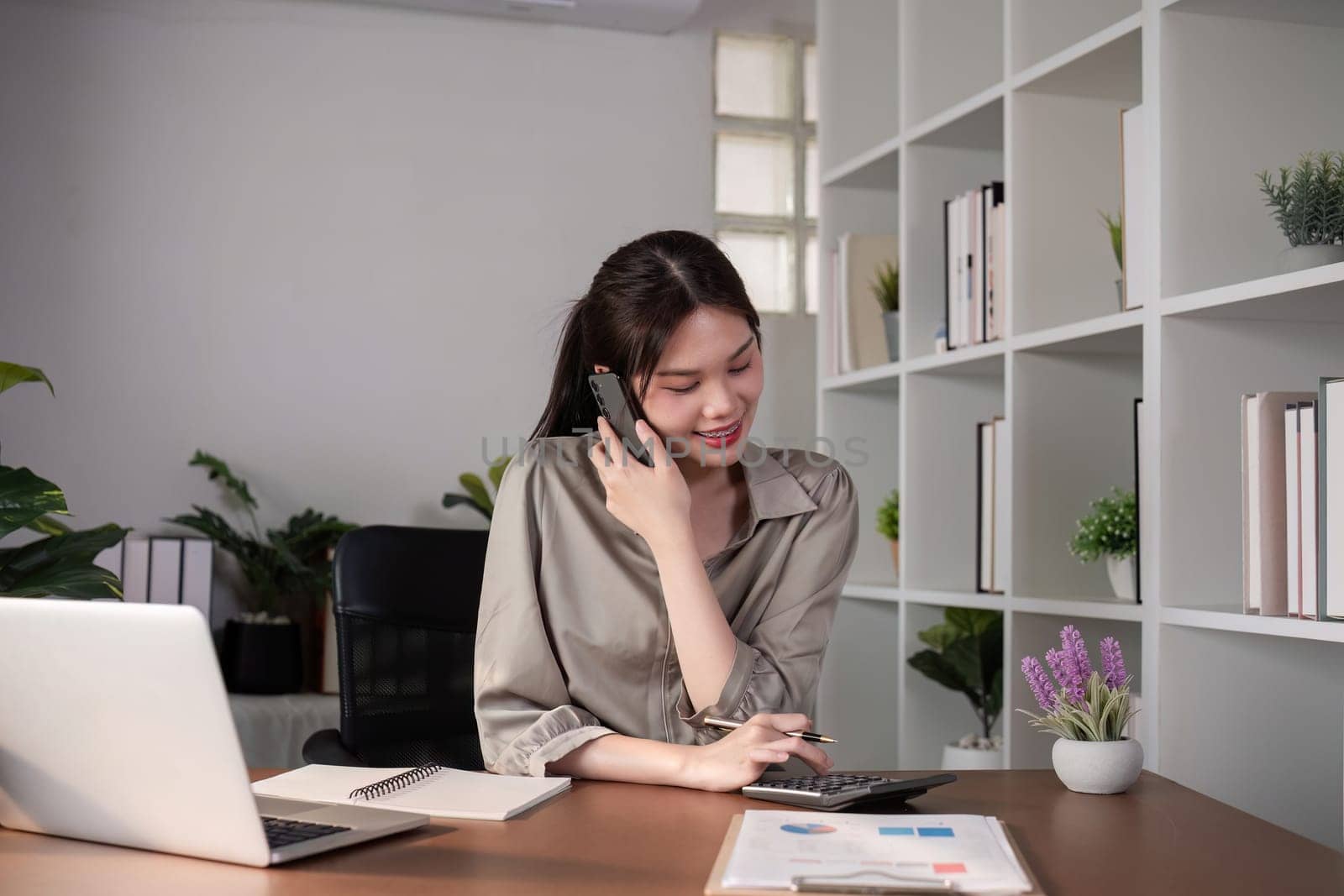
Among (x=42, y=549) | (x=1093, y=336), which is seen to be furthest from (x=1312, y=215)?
(x=42, y=549)

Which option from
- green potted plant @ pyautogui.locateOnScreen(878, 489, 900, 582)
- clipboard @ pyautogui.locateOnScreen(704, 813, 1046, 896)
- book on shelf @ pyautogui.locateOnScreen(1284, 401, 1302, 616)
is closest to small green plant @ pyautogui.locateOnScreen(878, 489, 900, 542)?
green potted plant @ pyautogui.locateOnScreen(878, 489, 900, 582)

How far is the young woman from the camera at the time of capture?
4.73 feet

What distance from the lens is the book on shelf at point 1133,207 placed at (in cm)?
187

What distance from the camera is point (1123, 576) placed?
2.03 m

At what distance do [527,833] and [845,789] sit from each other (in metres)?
0.28

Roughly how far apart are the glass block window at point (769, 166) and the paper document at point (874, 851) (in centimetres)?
263

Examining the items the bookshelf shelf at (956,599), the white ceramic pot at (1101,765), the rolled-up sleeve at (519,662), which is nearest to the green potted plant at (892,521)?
the bookshelf shelf at (956,599)

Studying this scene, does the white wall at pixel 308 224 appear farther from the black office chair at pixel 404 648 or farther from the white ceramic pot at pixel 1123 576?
the white ceramic pot at pixel 1123 576

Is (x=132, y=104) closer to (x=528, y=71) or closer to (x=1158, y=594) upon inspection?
(x=528, y=71)

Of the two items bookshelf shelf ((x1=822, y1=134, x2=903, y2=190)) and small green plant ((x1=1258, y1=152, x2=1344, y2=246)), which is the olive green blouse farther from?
bookshelf shelf ((x1=822, y1=134, x2=903, y2=190))

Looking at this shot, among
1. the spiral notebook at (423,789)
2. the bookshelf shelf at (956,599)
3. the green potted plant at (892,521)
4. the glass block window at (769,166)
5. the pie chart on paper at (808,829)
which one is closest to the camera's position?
the pie chart on paper at (808,829)

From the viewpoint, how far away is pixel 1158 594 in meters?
1.78

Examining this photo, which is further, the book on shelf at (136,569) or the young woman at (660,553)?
the book on shelf at (136,569)

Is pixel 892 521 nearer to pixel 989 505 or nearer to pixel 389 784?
pixel 989 505
